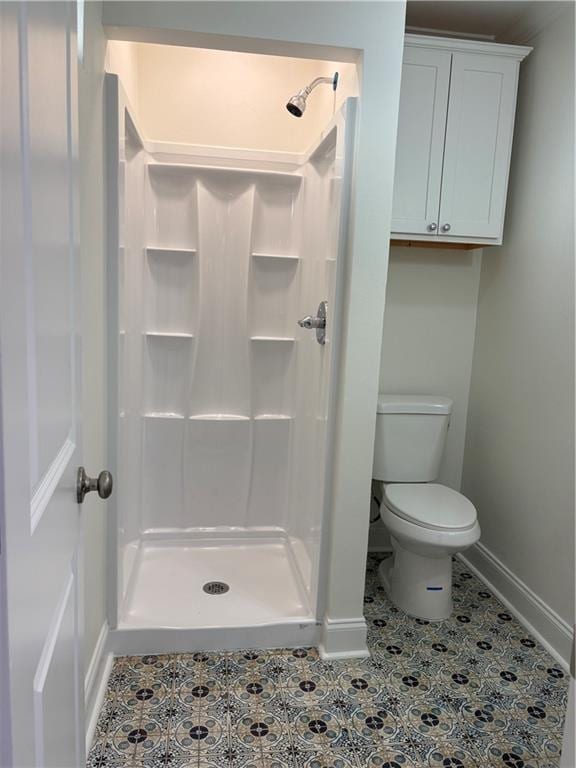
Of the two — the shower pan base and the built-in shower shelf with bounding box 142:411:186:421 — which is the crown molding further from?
the shower pan base

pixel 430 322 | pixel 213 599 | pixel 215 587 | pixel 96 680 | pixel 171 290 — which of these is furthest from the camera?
pixel 430 322

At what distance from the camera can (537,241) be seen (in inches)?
95.7

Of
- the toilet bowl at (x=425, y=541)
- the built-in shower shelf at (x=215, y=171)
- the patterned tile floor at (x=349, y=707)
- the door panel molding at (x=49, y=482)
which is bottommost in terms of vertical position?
the patterned tile floor at (x=349, y=707)

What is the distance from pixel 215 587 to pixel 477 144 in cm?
219

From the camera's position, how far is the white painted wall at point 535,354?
223 cm

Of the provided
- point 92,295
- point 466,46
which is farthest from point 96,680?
point 466,46

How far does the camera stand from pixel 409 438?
8.81 feet

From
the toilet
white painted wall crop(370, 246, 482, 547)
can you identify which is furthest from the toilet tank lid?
white painted wall crop(370, 246, 482, 547)

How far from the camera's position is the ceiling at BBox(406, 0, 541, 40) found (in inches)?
92.4

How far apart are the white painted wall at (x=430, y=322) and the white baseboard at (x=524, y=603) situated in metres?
0.78

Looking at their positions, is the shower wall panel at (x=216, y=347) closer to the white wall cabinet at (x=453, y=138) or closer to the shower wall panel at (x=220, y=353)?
the shower wall panel at (x=220, y=353)

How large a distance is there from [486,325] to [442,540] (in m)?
1.11

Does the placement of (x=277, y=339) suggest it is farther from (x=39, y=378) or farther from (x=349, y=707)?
(x=39, y=378)

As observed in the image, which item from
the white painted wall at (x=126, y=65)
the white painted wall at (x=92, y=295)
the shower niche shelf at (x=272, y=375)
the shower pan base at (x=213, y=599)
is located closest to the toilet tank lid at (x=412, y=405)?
the shower niche shelf at (x=272, y=375)
